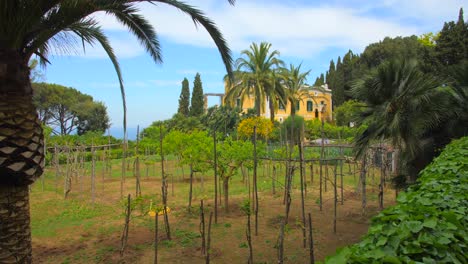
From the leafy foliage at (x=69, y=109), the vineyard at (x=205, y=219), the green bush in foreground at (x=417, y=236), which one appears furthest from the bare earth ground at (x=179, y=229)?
the leafy foliage at (x=69, y=109)

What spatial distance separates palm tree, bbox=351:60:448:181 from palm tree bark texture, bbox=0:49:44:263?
6.24 metres

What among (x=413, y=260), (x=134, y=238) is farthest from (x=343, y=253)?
(x=134, y=238)

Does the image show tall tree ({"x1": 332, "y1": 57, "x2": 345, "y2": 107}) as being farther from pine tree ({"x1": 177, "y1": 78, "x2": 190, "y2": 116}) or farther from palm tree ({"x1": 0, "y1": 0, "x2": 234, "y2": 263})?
palm tree ({"x1": 0, "y1": 0, "x2": 234, "y2": 263})

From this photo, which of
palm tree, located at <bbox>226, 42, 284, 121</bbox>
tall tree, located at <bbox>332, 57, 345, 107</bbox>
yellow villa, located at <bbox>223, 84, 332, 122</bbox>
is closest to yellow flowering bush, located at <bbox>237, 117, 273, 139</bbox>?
palm tree, located at <bbox>226, 42, 284, 121</bbox>

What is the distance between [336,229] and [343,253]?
680 cm

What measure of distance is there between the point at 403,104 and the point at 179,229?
18.2ft

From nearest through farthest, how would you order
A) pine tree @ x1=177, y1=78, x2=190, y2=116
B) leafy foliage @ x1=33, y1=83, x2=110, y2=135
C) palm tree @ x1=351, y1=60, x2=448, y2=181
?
Answer: palm tree @ x1=351, y1=60, x2=448, y2=181 < leafy foliage @ x1=33, y1=83, x2=110, y2=135 < pine tree @ x1=177, y1=78, x2=190, y2=116

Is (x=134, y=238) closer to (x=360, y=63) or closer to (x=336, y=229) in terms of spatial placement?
(x=336, y=229)

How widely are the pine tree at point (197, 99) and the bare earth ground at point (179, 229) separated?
2633 cm

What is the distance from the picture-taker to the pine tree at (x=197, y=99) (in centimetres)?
3884

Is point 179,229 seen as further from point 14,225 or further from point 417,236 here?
point 417,236

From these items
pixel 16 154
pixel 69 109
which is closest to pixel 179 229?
pixel 16 154

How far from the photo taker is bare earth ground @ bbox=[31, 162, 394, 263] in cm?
651

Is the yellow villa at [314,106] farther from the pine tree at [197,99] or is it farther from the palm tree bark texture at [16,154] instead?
the palm tree bark texture at [16,154]
